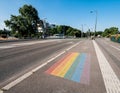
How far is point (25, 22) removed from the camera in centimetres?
6812

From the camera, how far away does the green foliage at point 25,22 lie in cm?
6562

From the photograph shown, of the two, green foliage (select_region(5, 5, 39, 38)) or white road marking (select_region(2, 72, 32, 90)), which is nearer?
white road marking (select_region(2, 72, 32, 90))

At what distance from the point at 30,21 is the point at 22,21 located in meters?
5.32

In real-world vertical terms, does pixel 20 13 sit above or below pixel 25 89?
above

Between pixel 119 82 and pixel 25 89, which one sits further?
pixel 119 82

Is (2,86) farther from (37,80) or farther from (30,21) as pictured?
(30,21)

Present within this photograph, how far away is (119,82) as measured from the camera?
6.09m

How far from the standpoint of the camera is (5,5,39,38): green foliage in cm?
6562

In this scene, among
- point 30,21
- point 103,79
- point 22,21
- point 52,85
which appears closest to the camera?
point 52,85

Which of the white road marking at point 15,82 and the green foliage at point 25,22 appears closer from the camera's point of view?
the white road marking at point 15,82

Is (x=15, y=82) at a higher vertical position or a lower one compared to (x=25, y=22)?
lower

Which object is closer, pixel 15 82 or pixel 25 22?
pixel 15 82

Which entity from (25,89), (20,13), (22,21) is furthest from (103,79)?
(20,13)

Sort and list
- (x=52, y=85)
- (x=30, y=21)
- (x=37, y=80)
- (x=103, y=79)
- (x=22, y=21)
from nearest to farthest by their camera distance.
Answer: (x=52, y=85) < (x=37, y=80) < (x=103, y=79) < (x=22, y=21) < (x=30, y=21)
